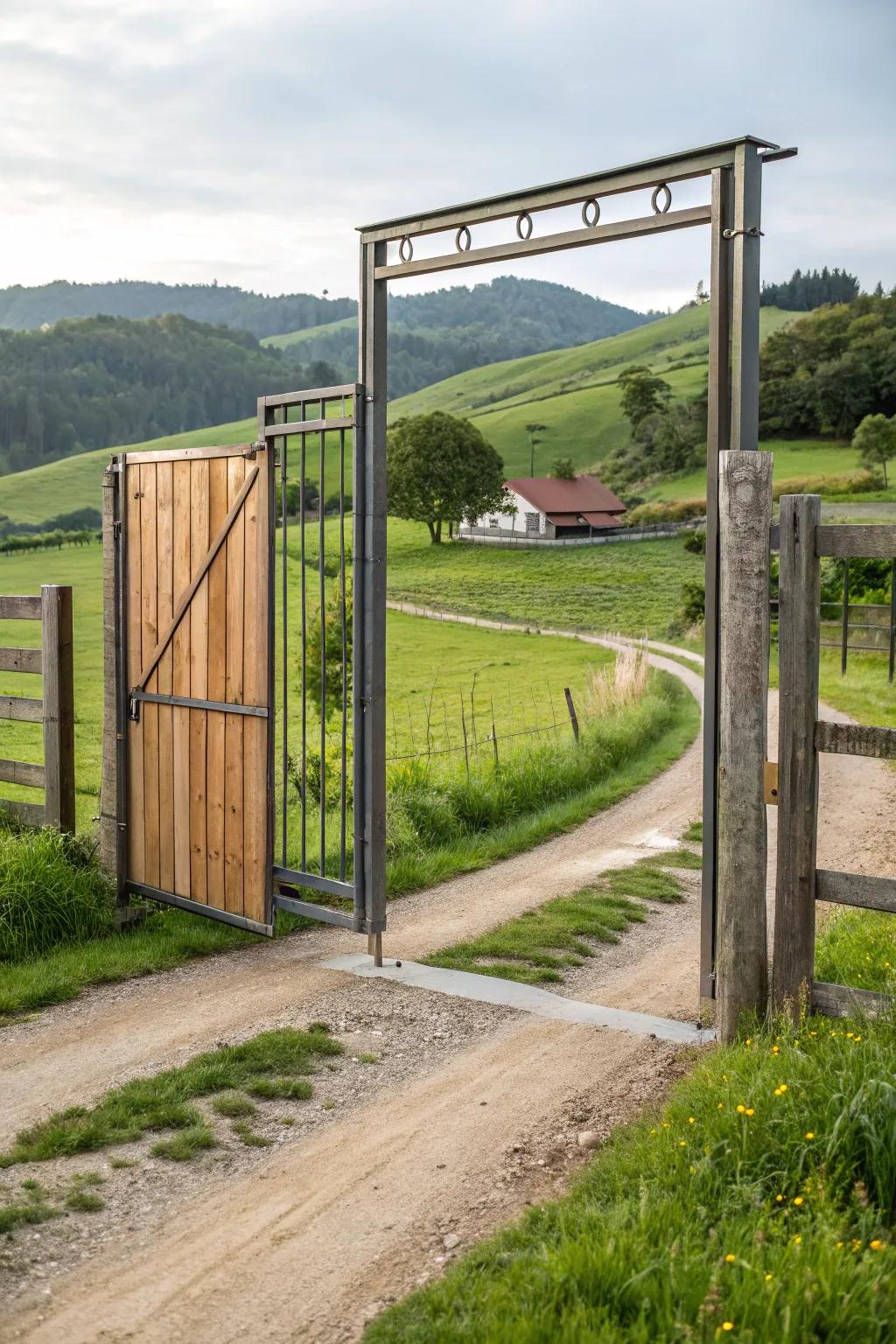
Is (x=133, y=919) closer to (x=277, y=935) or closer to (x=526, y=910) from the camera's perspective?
(x=277, y=935)

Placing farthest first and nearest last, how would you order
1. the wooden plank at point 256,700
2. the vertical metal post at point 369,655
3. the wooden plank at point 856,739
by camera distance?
1. the wooden plank at point 256,700
2. the vertical metal post at point 369,655
3. the wooden plank at point 856,739

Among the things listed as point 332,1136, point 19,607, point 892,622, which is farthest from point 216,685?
point 892,622

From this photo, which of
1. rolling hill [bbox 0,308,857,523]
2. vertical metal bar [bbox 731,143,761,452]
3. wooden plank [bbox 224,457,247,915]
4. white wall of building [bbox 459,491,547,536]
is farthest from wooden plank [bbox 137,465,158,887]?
white wall of building [bbox 459,491,547,536]

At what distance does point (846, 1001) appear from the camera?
4422mm

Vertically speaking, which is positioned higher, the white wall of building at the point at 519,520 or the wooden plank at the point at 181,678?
the white wall of building at the point at 519,520

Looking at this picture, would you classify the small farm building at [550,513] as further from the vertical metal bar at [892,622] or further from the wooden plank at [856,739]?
the wooden plank at [856,739]

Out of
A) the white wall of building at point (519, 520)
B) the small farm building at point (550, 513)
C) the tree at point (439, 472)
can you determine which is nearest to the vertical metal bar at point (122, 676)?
the tree at point (439, 472)

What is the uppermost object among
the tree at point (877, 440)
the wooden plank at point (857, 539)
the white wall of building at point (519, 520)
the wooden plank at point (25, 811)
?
the tree at point (877, 440)

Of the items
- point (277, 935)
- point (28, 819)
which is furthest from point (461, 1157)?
point (28, 819)

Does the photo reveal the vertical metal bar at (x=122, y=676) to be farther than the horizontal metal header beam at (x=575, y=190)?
Yes

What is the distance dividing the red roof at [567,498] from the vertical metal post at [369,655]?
56856mm

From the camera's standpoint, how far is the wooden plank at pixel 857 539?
4285 millimetres

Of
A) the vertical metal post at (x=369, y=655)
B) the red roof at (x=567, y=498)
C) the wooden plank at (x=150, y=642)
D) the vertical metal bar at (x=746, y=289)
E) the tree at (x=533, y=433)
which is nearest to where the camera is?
the vertical metal bar at (x=746, y=289)

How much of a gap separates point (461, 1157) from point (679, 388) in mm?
99861
